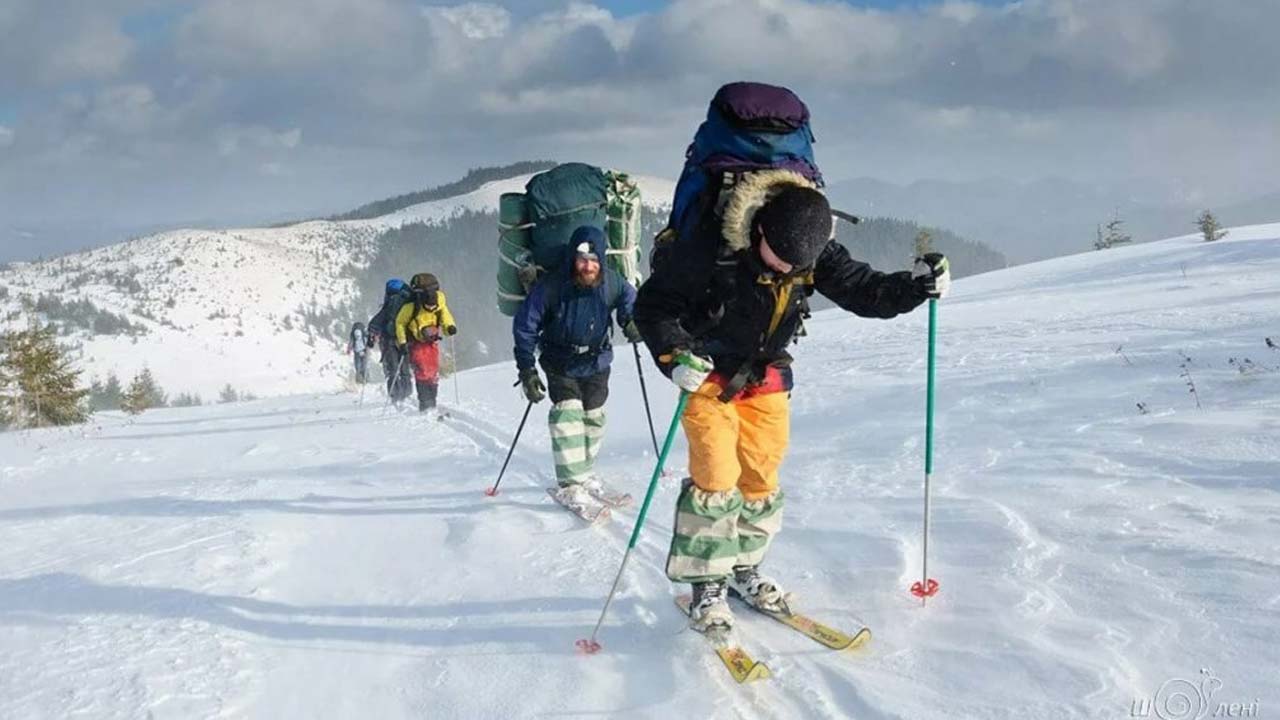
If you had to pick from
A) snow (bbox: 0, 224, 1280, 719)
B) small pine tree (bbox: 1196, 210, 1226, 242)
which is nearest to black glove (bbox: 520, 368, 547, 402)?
snow (bbox: 0, 224, 1280, 719)

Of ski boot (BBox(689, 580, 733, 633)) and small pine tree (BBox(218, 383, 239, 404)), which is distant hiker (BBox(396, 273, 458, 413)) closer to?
ski boot (BBox(689, 580, 733, 633))

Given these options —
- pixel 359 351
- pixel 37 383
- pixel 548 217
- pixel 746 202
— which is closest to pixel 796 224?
pixel 746 202

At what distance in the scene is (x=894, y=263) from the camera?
15150 centimetres

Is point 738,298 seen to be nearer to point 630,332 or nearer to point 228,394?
point 630,332

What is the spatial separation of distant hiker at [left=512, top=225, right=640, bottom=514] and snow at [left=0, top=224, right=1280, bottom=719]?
1.84 ft

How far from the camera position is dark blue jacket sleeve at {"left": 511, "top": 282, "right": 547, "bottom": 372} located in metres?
6.36

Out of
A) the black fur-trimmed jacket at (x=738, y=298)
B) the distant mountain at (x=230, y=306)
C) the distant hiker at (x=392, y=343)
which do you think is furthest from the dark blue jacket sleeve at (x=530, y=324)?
the distant mountain at (x=230, y=306)

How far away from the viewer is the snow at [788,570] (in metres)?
3.44

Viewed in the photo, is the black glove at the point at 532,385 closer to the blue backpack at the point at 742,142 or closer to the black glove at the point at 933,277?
the blue backpack at the point at 742,142

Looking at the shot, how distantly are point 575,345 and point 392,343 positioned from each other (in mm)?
11062

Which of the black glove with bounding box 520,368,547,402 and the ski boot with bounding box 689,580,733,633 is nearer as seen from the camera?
the ski boot with bounding box 689,580,733,633

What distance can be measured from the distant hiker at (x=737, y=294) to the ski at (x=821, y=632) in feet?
0.21

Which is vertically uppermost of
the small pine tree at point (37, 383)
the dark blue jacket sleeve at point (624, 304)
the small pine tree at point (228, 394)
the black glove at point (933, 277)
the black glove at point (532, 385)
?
the black glove at point (933, 277)

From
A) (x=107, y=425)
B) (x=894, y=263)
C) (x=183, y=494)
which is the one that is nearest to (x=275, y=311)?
(x=894, y=263)
